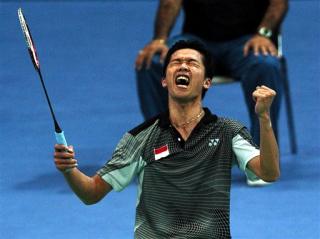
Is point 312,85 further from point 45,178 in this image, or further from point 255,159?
point 255,159

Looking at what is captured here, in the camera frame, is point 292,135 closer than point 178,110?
No

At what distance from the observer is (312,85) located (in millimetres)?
8750

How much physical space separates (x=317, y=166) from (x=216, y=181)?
2.58 metres

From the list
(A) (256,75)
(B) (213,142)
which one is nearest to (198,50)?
(B) (213,142)

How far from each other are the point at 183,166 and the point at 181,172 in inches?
1.3

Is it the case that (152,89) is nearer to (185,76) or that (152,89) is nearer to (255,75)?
(255,75)

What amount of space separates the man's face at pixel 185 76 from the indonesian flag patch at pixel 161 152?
0.64 feet

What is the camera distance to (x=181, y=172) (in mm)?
4305

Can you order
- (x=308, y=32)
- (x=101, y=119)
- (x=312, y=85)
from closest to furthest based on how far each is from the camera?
(x=101, y=119) < (x=312, y=85) < (x=308, y=32)

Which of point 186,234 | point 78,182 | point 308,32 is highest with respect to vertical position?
point 308,32

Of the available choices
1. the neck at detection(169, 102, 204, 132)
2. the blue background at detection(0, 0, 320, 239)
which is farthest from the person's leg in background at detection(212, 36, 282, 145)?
the neck at detection(169, 102, 204, 132)

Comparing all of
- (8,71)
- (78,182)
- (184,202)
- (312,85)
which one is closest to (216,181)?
(184,202)

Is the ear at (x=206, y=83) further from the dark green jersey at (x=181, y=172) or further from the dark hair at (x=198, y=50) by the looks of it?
the dark green jersey at (x=181, y=172)

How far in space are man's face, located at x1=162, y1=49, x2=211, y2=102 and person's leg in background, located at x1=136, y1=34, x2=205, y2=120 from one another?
2.00m
